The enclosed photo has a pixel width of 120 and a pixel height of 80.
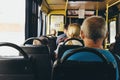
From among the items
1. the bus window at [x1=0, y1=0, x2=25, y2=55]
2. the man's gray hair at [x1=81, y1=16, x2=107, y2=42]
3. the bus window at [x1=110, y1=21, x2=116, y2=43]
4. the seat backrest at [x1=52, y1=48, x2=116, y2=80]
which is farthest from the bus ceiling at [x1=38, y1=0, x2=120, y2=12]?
the seat backrest at [x1=52, y1=48, x2=116, y2=80]

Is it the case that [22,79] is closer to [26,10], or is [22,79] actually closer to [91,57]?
[91,57]

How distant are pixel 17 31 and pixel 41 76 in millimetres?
2084

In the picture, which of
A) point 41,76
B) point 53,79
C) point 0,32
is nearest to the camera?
point 53,79

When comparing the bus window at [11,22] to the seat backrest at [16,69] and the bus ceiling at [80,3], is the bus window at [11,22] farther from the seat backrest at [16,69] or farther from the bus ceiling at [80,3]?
the bus ceiling at [80,3]

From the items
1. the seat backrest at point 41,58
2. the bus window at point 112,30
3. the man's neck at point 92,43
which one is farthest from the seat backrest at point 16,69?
the bus window at point 112,30

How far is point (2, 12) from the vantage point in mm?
5555

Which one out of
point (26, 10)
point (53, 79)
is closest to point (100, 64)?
point (53, 79)

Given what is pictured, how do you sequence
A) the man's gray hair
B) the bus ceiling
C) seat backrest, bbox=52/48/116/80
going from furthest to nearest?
the bus ceiling
the man's gray hair
seat backrest, bbox=52/48/116/80

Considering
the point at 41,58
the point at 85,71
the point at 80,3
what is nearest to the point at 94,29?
the point at 85,71

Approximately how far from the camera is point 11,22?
5723mm

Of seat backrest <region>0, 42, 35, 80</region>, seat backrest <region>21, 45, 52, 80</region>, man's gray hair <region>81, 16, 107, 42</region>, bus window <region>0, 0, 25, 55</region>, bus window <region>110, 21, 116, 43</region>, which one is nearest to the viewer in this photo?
seat backrest <region>0, 42, 35, 80</region>

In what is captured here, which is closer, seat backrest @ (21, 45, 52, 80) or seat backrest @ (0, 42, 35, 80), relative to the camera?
seat backrest @ (0, 42, 35, 80)

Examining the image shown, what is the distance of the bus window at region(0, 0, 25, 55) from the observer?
5551 mm

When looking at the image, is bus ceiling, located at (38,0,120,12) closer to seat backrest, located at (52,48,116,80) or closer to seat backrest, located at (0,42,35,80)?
seat backrest, located at (0,42,35,80)
